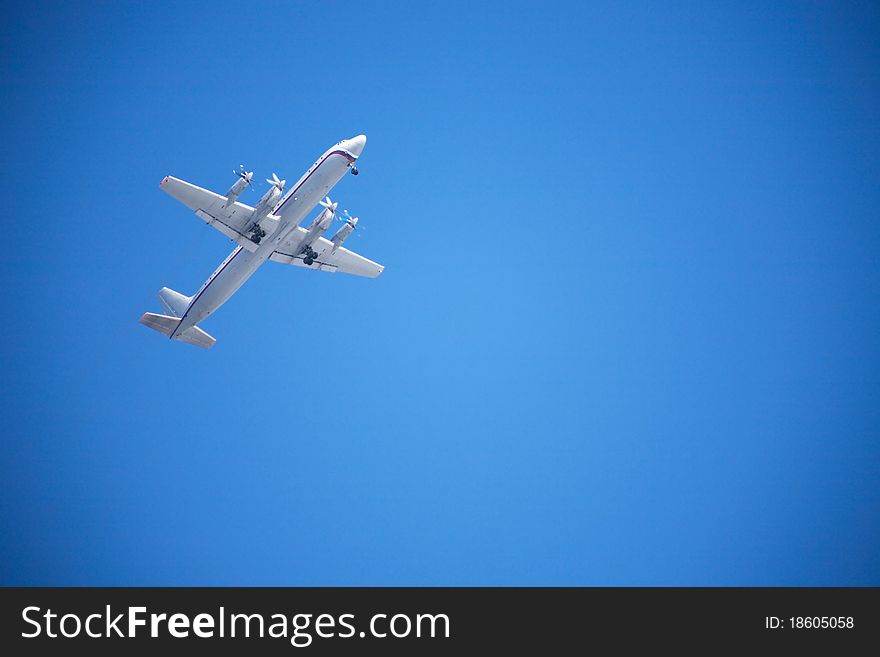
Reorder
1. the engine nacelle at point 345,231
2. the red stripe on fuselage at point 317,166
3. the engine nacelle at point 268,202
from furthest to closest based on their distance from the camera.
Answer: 1. the engine nacelle at point 345,231
2. the engine nacelle at point 268,202
3. the red stripe on fuselage at point 317,166

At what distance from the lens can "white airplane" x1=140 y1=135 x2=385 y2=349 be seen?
124 feet

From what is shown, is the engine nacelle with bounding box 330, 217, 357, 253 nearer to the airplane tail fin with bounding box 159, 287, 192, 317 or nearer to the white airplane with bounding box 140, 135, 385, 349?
the white airplane with bounding box 140, 135, 385, 349

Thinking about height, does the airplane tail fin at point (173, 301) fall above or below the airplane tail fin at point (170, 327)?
above

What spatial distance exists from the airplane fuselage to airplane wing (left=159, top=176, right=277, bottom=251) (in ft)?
2.37

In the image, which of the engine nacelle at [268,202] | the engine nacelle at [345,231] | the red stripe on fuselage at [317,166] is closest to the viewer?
the red stripe on fuselage at [317,166]

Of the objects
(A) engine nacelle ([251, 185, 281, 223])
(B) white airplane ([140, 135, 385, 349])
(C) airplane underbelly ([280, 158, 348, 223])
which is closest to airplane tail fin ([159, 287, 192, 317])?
(B) white airplane ([140, 135, 385, 349])

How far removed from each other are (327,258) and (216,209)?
805 centimetres

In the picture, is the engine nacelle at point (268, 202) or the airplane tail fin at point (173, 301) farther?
the airplane tail fin at point (173, 301)

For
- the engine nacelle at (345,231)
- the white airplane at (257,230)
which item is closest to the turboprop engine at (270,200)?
the white airplane at (257,230)

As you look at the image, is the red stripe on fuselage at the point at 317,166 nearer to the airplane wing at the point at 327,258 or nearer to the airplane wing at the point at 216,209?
the airplane wing at the point at 216,209

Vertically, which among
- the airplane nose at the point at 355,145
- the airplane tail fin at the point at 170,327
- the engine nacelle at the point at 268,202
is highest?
the airplane nose at the point at 355,145

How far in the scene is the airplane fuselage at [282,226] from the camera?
1479 inches

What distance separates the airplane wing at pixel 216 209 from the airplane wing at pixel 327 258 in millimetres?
3359
